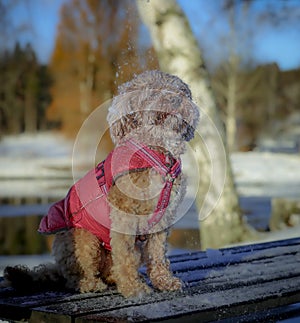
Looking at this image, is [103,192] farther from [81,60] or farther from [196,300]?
[81,60]

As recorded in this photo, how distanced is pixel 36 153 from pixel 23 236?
27738mm

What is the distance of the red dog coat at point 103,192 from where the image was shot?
3.51 metres

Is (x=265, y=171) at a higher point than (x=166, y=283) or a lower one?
higher

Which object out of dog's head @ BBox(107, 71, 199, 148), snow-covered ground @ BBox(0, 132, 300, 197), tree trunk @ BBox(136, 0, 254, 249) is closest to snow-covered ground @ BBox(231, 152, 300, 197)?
snow-covered ground @ BBox(0, 132, 300, 197)

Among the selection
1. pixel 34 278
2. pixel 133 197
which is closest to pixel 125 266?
pixel 133 197

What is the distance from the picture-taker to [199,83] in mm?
7500

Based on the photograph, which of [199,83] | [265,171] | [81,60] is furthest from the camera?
[81,60]

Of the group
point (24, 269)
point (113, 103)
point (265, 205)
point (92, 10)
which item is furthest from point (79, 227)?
point (92, 10)

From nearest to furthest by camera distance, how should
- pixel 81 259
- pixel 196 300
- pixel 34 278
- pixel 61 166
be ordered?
pixel 196 300, pixel 81 259, pixel 34 278, pixel 61 166

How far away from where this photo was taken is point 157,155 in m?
3.54

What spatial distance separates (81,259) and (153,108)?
3.05 ft

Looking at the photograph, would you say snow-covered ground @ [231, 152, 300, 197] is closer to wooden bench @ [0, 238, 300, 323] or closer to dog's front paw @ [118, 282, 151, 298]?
wooden bench @ [0, 238, 300, 323]

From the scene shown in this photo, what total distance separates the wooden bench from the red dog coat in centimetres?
37

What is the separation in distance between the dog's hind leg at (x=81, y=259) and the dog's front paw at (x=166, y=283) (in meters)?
0.30
